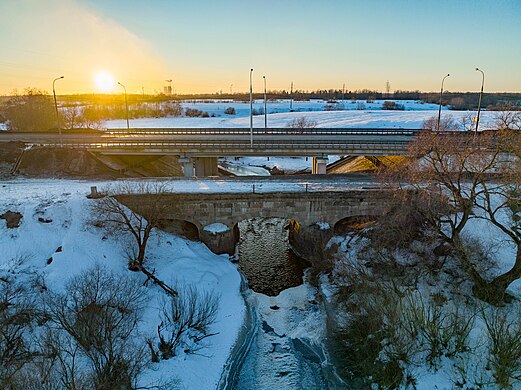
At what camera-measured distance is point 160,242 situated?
2898 centimetres

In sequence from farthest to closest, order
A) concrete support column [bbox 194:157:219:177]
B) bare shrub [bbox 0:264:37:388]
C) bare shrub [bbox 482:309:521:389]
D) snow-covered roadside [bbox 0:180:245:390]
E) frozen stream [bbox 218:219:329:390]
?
1. concrete support column [bbox 194:157:219:177]
2. frozen stream [bbox 218:219:329:390]
3. snow-covered roadside [bbox 0:180:245:390]
4. bare shrub [bbox 482:309:521:389]
5. bare shrub [bbox 0:264:37:388]

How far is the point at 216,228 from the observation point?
31.7 m

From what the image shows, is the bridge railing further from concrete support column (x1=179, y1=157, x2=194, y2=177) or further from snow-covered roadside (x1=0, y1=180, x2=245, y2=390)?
snow-covered roadside (x1=0, y1=180, x2=245, y2=390)

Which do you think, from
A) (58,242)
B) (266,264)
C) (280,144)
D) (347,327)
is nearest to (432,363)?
(347,327)

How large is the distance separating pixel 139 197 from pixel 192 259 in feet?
21.5

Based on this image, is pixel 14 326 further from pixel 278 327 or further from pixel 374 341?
Answer: pixel 374 341

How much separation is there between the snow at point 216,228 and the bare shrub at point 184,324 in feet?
27.5

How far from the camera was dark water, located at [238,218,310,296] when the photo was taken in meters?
29.5

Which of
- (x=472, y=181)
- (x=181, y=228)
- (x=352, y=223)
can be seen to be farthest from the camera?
(x=352, y=223)

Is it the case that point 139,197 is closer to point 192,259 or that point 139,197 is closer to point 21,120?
point 192,259

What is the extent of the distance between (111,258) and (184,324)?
813 centimetres

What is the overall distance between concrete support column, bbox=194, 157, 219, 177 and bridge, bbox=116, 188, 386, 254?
1330 cm

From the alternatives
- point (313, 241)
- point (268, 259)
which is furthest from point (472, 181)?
point (268, 259)

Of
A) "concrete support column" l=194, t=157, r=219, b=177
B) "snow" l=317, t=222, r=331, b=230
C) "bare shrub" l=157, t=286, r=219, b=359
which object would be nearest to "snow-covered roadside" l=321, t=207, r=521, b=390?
"snow" l=317, t=222, r=331, b=230
